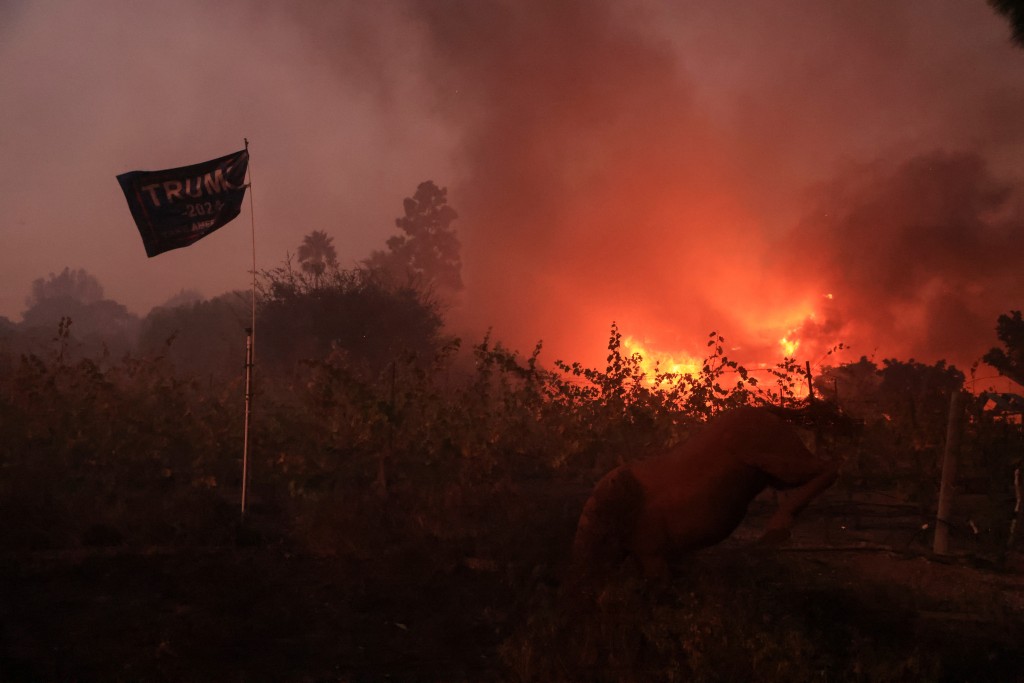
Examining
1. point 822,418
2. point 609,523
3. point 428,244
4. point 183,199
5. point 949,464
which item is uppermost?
point 428,244

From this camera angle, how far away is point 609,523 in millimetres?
6801

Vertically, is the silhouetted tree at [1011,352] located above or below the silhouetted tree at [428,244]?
below

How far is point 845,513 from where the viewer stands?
9969 mm

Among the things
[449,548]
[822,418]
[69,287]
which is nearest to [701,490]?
[822,418]

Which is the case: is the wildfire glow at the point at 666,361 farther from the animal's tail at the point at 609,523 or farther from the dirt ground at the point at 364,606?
the animal's tail at the point at 609,523

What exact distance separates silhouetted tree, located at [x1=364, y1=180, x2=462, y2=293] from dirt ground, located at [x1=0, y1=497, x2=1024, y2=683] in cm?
5787

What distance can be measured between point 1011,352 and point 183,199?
18.0m

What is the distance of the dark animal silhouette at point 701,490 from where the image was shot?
5.95 metres

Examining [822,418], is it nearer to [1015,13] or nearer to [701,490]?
[701,490]

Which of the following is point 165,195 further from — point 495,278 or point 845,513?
point 495,278

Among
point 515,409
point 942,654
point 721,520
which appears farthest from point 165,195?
point 942,654

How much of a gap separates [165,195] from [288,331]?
18.9m

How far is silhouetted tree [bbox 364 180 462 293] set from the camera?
67.1 metres

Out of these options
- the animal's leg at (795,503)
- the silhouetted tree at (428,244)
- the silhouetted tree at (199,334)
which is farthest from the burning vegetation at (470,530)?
the silhouetted tree at (428,244)
